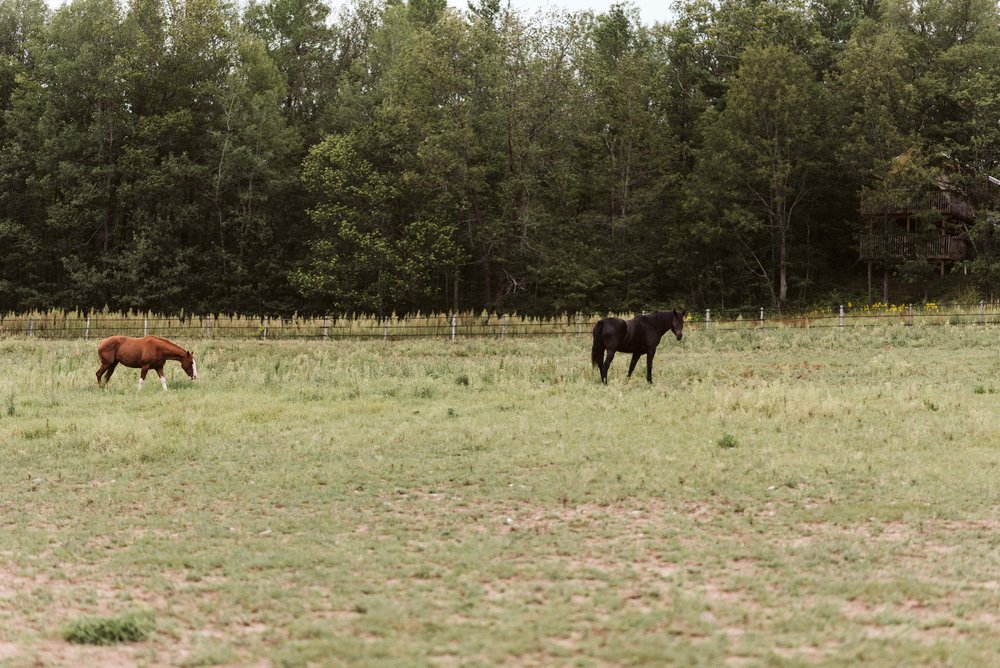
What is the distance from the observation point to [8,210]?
53.4 metres

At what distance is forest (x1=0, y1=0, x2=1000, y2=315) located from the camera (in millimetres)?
45938

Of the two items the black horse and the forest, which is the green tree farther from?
the black horse

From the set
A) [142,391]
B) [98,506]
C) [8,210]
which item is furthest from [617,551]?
[8,210]

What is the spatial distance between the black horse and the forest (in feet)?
88.7

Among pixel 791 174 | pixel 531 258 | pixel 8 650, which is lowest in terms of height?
pixel 8 650

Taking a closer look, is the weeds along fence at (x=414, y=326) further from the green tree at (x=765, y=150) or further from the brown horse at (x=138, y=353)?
the brown horse at (x=138, y=353)

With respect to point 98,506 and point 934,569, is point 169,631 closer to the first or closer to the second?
point 98,506

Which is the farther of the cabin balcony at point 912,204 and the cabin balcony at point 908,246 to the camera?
the cabin balcony at point 908,246

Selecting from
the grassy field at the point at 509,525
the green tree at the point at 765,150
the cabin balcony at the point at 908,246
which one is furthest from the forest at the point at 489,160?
the grassy field at the point at 509,525

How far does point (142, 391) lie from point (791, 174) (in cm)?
3954

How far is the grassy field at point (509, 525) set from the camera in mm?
5844

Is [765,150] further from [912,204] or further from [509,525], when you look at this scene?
[509,525]

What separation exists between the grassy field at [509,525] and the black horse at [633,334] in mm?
1438

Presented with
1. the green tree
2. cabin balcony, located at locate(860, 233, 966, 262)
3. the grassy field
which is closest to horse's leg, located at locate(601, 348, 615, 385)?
the grassy field
